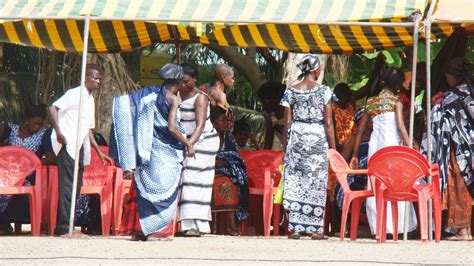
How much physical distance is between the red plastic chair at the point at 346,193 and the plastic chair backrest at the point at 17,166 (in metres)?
3.08

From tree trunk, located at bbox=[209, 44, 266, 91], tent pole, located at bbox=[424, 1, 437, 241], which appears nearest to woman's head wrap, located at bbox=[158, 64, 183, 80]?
tent pole, located at bbox=[424, 1, 437, 241]

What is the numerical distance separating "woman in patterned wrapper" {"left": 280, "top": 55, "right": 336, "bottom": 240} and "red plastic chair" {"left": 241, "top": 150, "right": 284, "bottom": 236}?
59 centimetres

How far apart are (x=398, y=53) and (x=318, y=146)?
18.2ft

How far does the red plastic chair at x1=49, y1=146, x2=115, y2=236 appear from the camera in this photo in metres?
12.2

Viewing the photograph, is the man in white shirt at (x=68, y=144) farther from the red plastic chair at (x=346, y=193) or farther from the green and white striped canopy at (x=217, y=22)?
the red plastic chair at (x=346, y=193)

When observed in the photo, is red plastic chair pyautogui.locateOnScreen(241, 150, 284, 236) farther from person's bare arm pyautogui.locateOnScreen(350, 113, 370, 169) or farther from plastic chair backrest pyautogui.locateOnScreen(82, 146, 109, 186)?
plastic chair backrest pyautogui.locateOnScreen(82, 146, 109, 186)

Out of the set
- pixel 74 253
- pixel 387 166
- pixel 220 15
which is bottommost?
pixel 74 253

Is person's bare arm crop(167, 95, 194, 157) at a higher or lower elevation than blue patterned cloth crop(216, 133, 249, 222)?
higher

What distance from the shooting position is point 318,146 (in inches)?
452

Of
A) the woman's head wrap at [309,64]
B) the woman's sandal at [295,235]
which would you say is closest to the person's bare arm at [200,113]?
the woman's head wrap at [309,64]

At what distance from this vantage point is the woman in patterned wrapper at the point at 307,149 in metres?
11.4

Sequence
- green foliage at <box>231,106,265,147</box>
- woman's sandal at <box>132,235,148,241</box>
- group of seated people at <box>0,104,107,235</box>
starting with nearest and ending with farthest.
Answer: woman's sandal at <box>132,235,148,241</box>
group of seated people at <box>0,104,107,235</box>
green foliage at <box>231,106,265,147</box>

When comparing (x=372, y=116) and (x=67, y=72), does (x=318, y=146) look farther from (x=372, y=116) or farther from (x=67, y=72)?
(x=67, y=72)

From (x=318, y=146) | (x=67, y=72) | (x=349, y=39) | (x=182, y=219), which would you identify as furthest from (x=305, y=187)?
(x=67, y=72)
